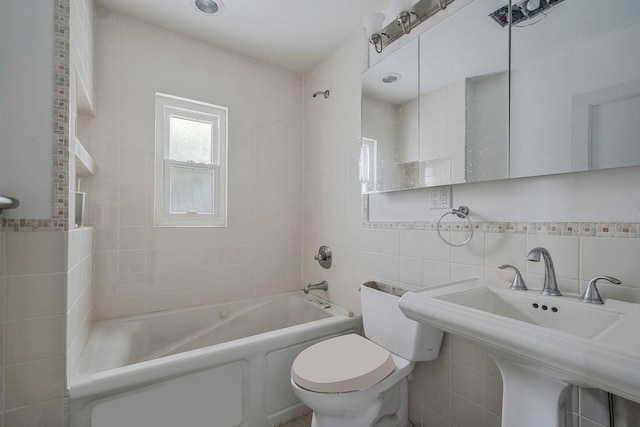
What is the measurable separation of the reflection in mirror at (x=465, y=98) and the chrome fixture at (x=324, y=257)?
39.0 inches

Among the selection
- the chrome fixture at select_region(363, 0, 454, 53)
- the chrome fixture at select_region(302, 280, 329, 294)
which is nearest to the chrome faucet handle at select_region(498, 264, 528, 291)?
the chrome fixture at select_region(363, 0, 454, 53)

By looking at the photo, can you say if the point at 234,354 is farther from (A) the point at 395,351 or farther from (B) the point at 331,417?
(A) the point at 395,351

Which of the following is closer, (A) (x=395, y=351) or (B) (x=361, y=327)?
(A) (x=395, y=351)

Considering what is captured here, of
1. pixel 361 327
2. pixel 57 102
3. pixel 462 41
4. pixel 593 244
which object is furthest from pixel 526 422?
pixel 57 102

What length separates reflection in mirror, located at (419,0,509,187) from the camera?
1.24m

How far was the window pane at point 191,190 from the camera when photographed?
212 centimetres

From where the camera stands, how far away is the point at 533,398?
0.88m

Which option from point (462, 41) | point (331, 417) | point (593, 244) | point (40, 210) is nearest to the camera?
point (593, 244)

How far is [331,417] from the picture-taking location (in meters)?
1.25

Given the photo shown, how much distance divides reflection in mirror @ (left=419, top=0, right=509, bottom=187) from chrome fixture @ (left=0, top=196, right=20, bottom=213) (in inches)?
66.9

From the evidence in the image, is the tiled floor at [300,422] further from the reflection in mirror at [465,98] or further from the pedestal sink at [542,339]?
the reflection in mirror at [465,98]

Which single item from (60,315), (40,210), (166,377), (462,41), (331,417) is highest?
(462,41)

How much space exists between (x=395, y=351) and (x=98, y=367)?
1396mm

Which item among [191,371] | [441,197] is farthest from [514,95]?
[191,371]
